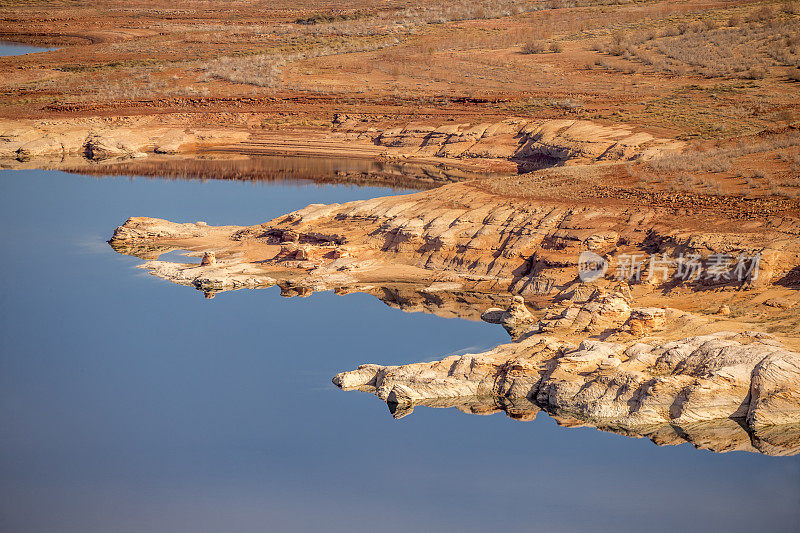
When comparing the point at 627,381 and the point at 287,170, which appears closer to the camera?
the point at 627,381

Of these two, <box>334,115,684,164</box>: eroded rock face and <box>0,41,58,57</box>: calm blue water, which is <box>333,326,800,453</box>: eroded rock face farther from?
<box>0,41,58,57</box>: calm blue water

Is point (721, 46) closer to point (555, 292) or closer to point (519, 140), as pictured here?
point (519, 140)

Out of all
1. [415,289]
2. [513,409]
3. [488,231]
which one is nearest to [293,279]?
[415,289]

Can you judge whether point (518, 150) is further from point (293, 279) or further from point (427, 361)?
point (427, 361)

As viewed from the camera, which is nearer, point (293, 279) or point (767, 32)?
point (293, 279)

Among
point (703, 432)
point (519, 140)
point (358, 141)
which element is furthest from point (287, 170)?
point (703, 432)

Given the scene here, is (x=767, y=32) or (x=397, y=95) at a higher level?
(x=767, y=32)

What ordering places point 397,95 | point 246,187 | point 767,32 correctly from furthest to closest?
1. point 767,32
2. point 397,95
3. point 246,187

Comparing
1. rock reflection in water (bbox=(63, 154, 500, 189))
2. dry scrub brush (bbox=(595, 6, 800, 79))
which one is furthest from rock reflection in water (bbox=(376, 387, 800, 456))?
dry scrub brush (bbox=(595, 6, 800, 79))

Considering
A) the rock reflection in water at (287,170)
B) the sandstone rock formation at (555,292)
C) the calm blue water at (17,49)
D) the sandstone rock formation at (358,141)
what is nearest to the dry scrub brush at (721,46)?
the sandstone rock formation at (358,141)
